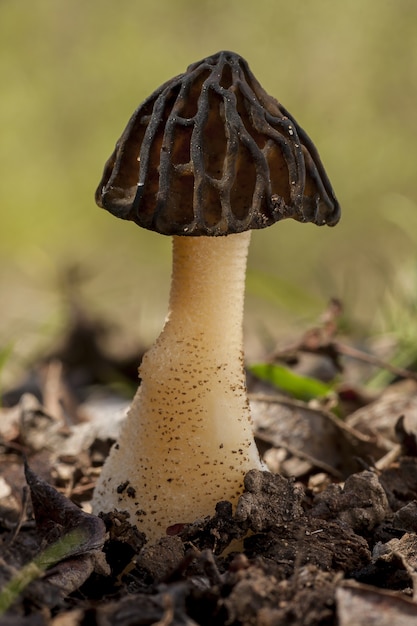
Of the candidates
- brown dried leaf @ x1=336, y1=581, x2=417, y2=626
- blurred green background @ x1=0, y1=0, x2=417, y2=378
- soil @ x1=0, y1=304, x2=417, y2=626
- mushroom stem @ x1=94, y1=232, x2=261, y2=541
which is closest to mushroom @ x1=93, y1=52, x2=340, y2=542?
mushroom stem @ x1=94, y1=232, x2=261, y2=541

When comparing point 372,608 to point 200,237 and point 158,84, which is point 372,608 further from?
point 158,84

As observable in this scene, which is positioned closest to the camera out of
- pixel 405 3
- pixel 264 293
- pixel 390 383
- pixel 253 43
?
pixel 390 383

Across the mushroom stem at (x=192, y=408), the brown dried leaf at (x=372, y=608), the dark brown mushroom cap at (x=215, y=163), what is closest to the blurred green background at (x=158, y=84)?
the mushroom stem at (x=192, y=408)

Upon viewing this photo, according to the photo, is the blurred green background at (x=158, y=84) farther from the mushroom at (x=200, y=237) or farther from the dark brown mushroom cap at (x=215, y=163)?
the dark brown mushroom cap at (x=215, y=163)

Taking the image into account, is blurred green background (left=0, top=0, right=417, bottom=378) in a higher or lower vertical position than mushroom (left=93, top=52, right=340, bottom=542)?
higher

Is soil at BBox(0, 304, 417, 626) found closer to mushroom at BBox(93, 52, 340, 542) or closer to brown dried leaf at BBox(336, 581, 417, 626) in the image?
brown dried leaf at BBox(336, 581, 417, 626)

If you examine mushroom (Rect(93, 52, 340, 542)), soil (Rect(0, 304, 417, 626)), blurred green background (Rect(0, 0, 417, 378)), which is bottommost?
soil (Rect(0, 304, 417, 626))

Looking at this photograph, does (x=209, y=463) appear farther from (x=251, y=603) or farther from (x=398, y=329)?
(x=398, y=329)

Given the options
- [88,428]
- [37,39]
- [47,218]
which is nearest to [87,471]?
[88,428]
